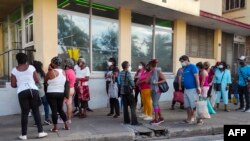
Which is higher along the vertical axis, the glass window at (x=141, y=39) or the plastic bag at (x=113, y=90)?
the glass window at (x=141, y=39)

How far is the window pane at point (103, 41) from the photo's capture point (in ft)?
38.8

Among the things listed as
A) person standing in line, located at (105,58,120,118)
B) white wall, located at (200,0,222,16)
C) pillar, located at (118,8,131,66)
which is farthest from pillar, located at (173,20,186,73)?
person standing in line, located at (105,58,120,118)

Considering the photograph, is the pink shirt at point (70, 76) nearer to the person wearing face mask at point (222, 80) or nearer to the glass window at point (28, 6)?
the glass window at point (28, 6)

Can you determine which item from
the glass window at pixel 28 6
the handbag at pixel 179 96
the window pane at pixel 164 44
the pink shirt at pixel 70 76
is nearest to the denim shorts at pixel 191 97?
the handbag at pixel 179 96

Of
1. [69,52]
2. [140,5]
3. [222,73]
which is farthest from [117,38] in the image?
[222,73]

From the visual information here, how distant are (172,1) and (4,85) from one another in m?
6.83

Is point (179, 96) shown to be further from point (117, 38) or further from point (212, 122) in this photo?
point (117, 38)

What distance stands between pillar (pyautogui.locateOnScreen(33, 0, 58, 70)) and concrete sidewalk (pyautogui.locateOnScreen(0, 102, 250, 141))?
2.06m

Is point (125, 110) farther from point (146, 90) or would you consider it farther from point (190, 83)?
point (190, 83)

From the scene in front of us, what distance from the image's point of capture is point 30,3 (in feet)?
36.6

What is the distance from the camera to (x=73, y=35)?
11.2m

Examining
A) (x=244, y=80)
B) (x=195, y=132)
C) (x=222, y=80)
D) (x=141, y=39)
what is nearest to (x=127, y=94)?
(x=195, y=132)

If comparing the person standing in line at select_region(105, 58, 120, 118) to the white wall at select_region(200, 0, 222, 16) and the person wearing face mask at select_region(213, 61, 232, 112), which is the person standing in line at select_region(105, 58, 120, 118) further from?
the white wall at select_region(200, 0, 222, 16)

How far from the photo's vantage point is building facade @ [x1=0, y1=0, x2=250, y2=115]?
1035 centimetres
